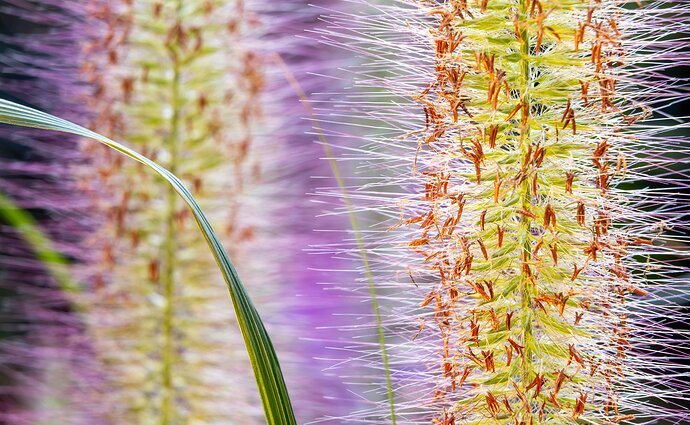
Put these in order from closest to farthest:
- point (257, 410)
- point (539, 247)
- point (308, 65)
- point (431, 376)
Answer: point (539, 247) < point (431, 376) < point (257, 410) < point (308, 65)

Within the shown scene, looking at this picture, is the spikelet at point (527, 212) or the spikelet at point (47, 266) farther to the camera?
the spikelet at point (47, 266)

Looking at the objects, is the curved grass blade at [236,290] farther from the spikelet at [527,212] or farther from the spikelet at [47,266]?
the spikelet at [47,266]

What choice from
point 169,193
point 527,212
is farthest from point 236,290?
point 169,193

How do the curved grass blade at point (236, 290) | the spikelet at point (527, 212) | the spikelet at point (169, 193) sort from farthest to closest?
1. the spikelet at point (169, 193)
2. the spikelet at point (527, 212)
3. the curved grass blade at point (236, 290)

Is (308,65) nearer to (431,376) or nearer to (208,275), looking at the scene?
(208,275)

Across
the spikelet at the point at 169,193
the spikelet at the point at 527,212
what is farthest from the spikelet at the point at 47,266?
the spikelet at the point at 527,212

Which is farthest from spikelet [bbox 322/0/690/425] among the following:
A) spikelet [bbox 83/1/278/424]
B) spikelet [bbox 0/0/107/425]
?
spikelet [bbox 0/0/107/425]

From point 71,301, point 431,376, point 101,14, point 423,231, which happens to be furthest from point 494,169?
point 71,301
